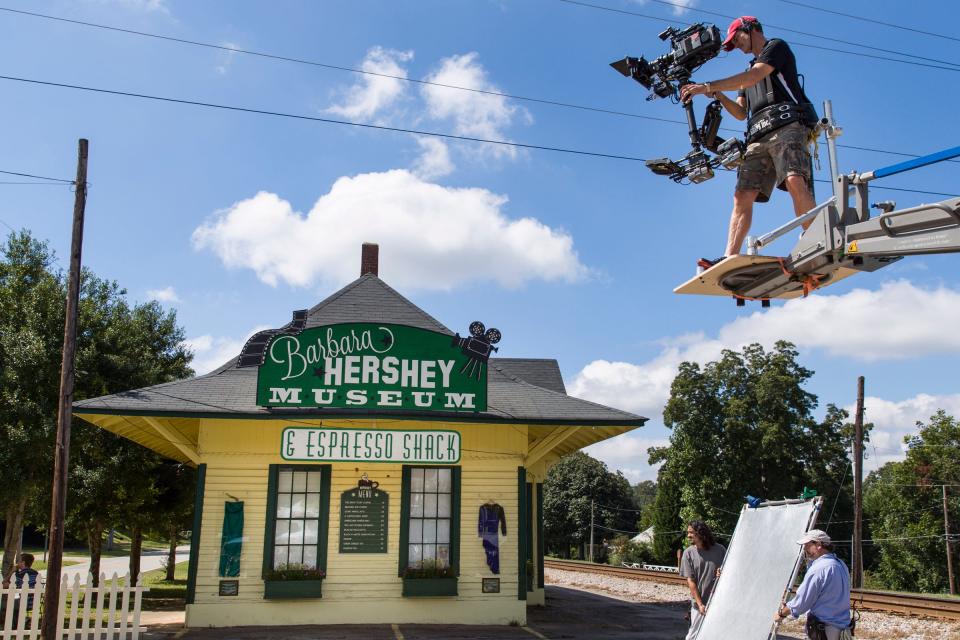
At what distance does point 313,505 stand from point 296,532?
1.69ft

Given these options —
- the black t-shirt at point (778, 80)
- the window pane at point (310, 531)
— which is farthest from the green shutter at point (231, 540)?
the black t-shirt at point (778, 80)

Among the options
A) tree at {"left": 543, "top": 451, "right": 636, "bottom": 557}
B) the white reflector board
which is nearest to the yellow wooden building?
the white reflector board

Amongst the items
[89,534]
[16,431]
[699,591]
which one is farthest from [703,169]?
[89,534]

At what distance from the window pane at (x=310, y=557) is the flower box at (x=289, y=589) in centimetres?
32

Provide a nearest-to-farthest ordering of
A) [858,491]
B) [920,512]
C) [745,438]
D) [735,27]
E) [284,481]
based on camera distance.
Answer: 1. [735,27]
2. [284,481]
3. [858,491]
4. [745,438]
5. [920,512]

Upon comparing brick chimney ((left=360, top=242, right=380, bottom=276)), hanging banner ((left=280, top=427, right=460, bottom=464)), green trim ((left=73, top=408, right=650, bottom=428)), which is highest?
brick chimney ((left=360, top=242, right=380, bottom=276))

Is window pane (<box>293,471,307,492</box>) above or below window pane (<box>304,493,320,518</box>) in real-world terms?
above

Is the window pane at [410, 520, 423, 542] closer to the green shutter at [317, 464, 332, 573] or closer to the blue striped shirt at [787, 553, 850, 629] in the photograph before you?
the green shutter at [317, 464, 332, 573]

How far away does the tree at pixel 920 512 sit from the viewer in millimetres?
47875

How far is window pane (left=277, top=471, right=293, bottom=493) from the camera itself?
13.6 metres

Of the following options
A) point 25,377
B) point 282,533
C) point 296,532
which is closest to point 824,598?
point 296,532

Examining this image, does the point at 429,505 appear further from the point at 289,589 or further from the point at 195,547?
the point at 195,547

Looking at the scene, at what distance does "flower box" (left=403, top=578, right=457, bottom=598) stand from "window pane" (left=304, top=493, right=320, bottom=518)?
1.88m

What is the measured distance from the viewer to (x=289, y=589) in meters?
13.0
